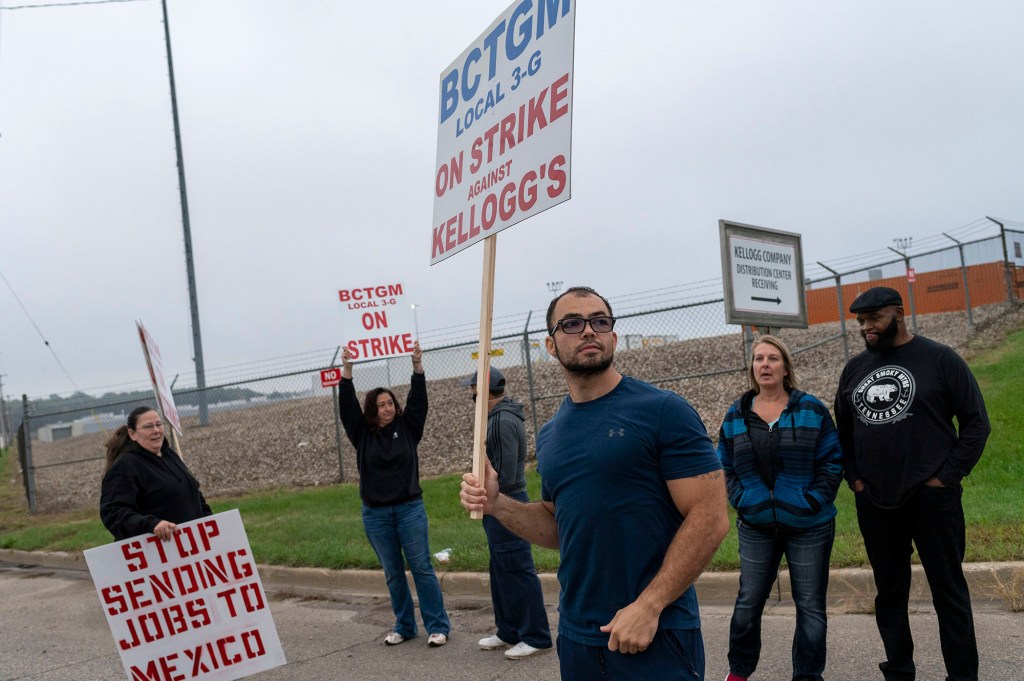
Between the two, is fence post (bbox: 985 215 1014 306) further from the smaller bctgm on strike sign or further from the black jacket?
the black jacket

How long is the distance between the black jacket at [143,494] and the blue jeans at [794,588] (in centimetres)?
350

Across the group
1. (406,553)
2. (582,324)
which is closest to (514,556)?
(406,553)

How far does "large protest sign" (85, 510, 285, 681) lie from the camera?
5336 millimetres

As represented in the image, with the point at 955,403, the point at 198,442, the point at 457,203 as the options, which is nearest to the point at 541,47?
the point at 457,203

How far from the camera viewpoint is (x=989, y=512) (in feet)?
23.7

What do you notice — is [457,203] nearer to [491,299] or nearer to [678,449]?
[491,299]

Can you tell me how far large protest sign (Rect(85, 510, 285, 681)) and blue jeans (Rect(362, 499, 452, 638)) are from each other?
122cm

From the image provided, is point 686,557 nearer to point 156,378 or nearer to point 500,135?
point 500,135

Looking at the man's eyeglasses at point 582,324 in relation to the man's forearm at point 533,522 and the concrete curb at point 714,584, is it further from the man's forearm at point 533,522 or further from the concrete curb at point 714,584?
the concrete curb at point 714,584

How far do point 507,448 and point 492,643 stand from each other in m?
1.44

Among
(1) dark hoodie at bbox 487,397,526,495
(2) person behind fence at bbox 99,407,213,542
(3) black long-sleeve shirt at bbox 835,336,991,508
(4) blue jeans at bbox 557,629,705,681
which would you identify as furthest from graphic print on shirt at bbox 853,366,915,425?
(2) person behind fence at bbox 99,407,213,542

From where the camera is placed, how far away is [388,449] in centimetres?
678

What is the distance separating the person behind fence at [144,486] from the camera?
544 centimetres

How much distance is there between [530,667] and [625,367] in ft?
36.1
